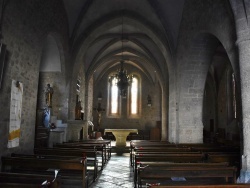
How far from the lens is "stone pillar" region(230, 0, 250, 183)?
4.57m

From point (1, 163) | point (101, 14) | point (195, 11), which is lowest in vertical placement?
point (1, 163)

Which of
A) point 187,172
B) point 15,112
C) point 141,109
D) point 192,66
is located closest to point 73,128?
point 15,112

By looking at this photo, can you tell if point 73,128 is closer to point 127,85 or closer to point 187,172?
point 127,85

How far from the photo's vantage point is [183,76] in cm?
1002

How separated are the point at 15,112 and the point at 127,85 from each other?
6.87 meters

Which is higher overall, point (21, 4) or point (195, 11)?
point (195, 11)

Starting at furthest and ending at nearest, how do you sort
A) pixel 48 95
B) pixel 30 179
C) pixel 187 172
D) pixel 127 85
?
pixel 127 85 < pixel 48 95 < pixel 187 172 < pixel 30 179

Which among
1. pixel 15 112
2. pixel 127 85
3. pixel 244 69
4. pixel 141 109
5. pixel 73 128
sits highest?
pixel 127 85

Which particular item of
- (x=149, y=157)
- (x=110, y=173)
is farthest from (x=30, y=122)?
(x=149, y=157)

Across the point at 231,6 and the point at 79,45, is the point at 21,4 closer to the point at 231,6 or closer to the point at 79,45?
the point at 231,6

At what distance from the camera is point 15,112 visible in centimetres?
595

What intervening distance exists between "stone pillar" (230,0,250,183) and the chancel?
0.06ft

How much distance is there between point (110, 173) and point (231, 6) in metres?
5.22

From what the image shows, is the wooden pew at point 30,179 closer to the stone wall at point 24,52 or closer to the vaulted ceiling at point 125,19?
the stone wall at point 24,52
